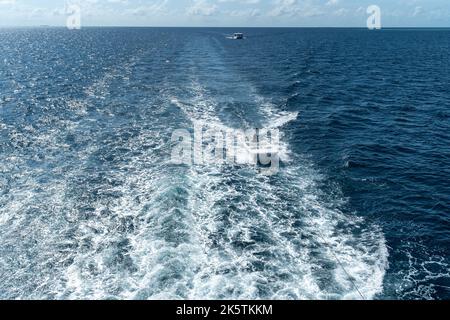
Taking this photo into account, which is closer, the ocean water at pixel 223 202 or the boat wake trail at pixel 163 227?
the boat wake trail at pixel 163 227

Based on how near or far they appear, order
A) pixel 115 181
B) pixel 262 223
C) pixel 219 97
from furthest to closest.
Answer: pixel 219 97 → pixel 115 181 → pixel 262 223

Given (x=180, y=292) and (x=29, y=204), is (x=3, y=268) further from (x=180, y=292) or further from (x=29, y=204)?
(x=180, y=292)

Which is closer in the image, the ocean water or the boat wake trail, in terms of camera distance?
the boat wake trail

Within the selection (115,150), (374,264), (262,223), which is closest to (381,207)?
(374,264)

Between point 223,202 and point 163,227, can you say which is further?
point 223,202

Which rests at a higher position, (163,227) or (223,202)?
(223,202)

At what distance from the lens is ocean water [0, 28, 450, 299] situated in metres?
22.4

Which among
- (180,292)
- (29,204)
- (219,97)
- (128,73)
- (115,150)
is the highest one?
(128,73)

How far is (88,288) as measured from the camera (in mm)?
21562

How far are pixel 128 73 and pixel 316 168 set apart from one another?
65.4 meters

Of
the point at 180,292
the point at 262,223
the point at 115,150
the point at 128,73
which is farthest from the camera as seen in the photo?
the point at 128,73

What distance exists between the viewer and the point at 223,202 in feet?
102

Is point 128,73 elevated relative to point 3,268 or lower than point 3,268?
elevated

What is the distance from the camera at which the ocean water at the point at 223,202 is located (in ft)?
73.6
